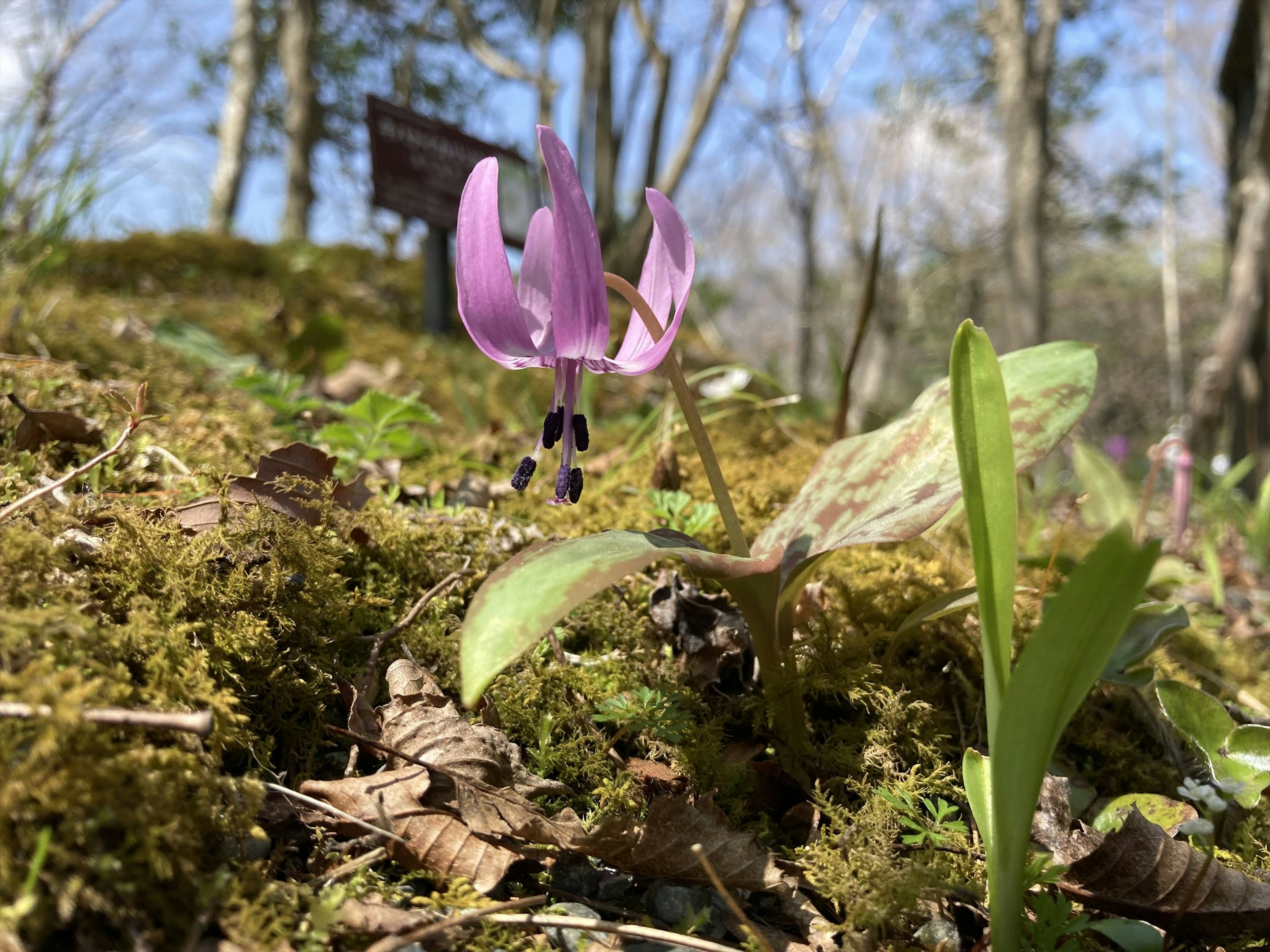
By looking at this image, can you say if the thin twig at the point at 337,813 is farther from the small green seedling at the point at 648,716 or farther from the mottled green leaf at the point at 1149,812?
the mottled green leaf at the point at 1149,812

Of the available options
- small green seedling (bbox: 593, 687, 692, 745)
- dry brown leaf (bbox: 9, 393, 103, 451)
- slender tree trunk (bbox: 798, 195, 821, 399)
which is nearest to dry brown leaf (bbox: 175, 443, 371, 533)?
dry brown leaf (bbox: 9, 393, 103, 451)

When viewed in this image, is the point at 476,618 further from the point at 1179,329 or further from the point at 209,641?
the point at 1179,329

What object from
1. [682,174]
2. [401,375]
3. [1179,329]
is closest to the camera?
[401,375]

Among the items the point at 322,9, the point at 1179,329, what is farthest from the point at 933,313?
the point at 322,9

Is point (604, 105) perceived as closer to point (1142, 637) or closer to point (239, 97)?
point (1142, 637)

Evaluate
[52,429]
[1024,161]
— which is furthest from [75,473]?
[1024,161]

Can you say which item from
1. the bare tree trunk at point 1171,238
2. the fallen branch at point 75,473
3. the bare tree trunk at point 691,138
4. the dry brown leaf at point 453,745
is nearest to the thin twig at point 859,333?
the dry brown leaf at point 453,745

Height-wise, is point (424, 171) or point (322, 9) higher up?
point (322, 9)

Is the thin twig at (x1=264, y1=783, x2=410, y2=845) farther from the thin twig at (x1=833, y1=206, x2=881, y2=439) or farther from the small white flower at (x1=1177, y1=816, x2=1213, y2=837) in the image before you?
the thin twig at (x1=833, y1=206, x2=881, y2=439)
